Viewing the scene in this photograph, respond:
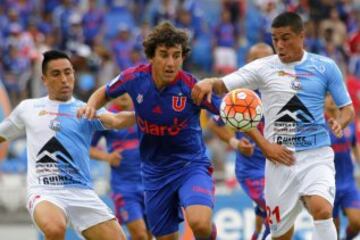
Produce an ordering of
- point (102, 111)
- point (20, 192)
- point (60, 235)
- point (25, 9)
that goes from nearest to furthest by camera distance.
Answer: point (60, 235) → point (102, 111) → point (20, 192) → point (25, 9)

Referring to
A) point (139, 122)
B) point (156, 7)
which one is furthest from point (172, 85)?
point (156, 7)

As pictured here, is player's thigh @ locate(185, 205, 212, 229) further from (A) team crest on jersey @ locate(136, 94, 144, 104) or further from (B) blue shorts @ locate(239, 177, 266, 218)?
(B) blue shorts @ locate(239, 177, 266, 218)

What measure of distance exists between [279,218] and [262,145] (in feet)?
2.52

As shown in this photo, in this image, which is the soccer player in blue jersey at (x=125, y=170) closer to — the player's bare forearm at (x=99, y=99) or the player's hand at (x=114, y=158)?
the player's hand at (x=114, y=158)

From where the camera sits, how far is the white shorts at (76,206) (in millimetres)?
10000

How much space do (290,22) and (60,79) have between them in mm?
2424

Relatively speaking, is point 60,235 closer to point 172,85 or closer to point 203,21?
point 172,85

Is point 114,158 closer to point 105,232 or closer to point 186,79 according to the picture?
point 105,232

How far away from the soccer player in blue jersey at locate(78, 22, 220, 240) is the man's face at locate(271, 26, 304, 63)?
32.4 inches

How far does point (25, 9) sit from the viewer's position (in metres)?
25.5

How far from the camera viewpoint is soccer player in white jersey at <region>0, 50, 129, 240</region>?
394 inches

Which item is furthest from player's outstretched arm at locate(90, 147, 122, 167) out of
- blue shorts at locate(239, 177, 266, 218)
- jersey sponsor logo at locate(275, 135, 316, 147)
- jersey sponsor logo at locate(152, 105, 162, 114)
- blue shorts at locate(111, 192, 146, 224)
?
jersey sponsor logo at locate(275, 135, 316, 147)

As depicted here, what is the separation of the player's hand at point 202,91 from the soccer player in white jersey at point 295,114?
22 cm

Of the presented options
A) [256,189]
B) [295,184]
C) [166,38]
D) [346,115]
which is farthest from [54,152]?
[256,189]
